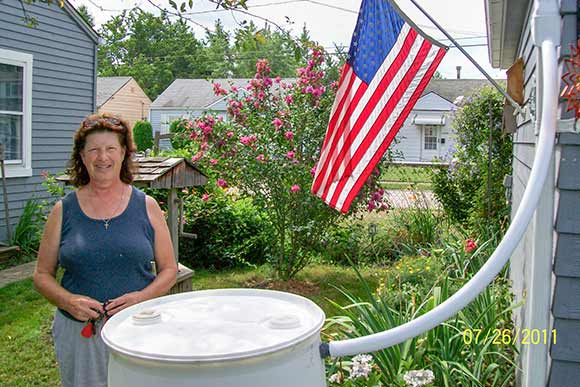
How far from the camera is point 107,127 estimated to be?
8.19 ft

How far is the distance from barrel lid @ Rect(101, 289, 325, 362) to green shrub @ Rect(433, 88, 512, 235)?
698 cm

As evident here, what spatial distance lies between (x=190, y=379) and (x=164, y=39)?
6068cm

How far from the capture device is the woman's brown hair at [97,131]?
98.4 inches

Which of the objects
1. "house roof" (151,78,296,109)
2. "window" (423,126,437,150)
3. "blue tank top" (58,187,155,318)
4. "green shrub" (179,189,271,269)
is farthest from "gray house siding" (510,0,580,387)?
"house roof" (151,78,296,109)

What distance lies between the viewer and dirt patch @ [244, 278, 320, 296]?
6.70 metres

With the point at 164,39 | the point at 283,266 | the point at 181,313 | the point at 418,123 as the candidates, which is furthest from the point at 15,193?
the point at 164,39

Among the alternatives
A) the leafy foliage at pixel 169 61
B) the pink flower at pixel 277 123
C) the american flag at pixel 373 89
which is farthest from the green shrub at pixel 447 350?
the leafy foliage at pixel 169 61

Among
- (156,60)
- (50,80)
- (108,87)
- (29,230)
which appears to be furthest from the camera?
(156,60)

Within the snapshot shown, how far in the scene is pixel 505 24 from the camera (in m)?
4.66

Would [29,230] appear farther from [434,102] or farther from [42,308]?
[434,102]

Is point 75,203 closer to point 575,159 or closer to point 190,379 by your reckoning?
point 190,379

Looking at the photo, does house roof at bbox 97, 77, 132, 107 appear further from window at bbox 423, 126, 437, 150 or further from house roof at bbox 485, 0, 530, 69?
house roof at bbox 485, 0, 530, 69

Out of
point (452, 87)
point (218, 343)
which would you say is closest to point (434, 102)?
point (452, 87)

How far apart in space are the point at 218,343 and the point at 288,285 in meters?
5.66
